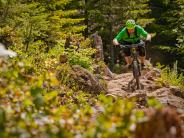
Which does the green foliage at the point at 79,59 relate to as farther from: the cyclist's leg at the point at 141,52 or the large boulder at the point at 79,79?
the cyclist's leg at the point at 141,52

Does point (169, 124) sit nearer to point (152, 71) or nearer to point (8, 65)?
point (8, 65)

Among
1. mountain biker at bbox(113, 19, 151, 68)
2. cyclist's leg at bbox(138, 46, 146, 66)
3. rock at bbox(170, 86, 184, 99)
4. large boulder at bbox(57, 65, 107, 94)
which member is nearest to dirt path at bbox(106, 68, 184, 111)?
rock at bbox(170, 86, 184, 99)

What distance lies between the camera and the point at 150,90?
16.2 meters

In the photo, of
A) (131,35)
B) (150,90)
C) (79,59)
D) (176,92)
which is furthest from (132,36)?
(176,92)

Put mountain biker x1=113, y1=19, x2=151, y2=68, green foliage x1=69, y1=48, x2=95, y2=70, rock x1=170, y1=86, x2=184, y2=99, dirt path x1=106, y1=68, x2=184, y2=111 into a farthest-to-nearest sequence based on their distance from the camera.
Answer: rock x1=170, y1=86, x2=184, y2=99, green foliage x1=69, y1=48, x2=95, y2=70, mountain biker x1=113, y1=19, x2=151, y2=68, dirt path x1=106, y1=68, x2=184, y2=111

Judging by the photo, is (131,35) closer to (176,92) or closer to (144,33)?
(144,33)

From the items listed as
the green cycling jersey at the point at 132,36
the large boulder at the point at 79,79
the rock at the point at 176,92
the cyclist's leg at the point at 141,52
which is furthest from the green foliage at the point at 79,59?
the rock at the point at 176,92

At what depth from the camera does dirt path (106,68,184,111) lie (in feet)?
43.9

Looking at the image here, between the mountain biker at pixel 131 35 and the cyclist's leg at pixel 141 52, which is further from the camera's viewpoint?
the cyclist's leg at pixel 141 52

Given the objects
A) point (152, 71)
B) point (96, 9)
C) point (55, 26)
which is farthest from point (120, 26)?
point (152, 71)

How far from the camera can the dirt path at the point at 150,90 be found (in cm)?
1337

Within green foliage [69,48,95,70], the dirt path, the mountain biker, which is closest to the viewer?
the dirt path

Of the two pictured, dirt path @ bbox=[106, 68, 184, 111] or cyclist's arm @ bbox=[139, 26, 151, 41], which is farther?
cyclist's arm @ bbox=[139, 26, 151, 41]

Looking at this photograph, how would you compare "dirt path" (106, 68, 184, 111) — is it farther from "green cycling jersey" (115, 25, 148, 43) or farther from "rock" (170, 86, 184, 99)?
"green cycling jersey" (115, 25, 148, 43)
